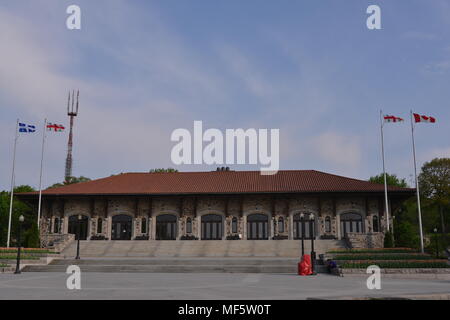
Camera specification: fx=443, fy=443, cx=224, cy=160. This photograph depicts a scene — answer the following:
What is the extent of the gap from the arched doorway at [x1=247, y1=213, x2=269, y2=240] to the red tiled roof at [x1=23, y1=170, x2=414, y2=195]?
274cm

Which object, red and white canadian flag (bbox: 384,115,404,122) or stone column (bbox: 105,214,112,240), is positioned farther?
stone column (bbox: 105,214,112,240)

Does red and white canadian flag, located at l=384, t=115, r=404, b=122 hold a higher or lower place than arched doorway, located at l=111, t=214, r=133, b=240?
higher

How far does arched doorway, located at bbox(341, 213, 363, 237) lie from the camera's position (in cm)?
3994

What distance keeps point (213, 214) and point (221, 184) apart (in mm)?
3160

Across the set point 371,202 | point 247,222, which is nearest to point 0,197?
point 247,222

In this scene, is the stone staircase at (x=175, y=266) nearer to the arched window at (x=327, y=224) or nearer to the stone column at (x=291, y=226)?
the stone column at (x=291, y=226)

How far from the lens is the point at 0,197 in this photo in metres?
63.6

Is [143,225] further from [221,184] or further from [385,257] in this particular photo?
[385,257]

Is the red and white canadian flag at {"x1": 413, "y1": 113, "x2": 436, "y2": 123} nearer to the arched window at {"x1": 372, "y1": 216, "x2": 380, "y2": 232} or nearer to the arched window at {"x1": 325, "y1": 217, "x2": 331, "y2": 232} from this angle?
the arched window at {"x1": 372, "y1": 216, "x2": 380, "y2": 232}

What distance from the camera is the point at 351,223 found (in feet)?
131

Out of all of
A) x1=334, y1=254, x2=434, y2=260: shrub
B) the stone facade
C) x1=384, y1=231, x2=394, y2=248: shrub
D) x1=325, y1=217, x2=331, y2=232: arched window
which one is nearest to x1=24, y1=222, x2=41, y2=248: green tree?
the stone facade

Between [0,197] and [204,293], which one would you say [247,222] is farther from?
[0,197]

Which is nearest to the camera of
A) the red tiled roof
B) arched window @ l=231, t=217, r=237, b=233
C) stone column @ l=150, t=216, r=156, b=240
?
the red tiled roof
